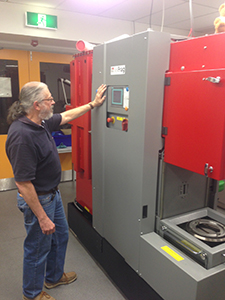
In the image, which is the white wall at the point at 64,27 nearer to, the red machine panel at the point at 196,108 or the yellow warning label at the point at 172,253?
the red machine panel at the point at 196,108

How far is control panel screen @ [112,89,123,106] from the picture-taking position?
1.88m

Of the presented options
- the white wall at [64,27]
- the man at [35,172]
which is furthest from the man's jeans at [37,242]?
the white wall at [64,27]

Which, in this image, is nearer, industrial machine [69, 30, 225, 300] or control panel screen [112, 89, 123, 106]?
industrial machine [69, 30, 225, 300]

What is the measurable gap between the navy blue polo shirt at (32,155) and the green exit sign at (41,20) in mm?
1915

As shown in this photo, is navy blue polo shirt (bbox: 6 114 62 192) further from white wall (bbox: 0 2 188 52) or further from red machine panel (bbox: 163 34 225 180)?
white wall (bbox: 0 2 188 52)

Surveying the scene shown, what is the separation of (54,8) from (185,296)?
10.8 feet

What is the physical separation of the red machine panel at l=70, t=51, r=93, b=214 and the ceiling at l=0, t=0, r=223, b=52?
91 centimetres

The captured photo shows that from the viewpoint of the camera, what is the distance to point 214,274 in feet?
A: 4.70

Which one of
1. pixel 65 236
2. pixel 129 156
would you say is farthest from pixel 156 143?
pixel 65 236

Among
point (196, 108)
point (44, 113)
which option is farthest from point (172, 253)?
point (44, 113)

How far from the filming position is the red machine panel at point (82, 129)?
93.6 inches

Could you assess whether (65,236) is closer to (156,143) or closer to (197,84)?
(156,143)

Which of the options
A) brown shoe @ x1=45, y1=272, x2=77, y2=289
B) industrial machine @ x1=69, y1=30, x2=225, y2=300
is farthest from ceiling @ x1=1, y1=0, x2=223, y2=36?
brown shoe @ x1=45, y1=272, x2=77, y2=289

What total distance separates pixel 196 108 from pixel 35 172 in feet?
3.58
